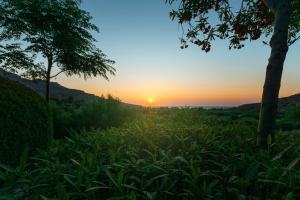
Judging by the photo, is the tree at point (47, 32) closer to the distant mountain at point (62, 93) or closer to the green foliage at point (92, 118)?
the distant mountain at point (62, 93)

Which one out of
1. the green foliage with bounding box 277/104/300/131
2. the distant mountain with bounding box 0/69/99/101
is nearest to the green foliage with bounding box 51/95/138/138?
the green foliage with bounding box 277/104/300/131

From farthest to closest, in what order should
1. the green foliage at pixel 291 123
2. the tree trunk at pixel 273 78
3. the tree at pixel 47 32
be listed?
1. the tree at pixel 47 32
2. the green foliage at pixel 291 123
3. the tree trunk at pixel 273 78

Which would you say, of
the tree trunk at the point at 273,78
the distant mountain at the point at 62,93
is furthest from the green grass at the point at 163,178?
the distant mountain at the point at 62,93

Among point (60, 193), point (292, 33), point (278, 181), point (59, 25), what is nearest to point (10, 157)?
point (60, 193)

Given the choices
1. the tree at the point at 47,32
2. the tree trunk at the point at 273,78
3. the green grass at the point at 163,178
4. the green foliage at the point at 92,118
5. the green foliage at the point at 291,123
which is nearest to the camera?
the green grass at the point at 163,178

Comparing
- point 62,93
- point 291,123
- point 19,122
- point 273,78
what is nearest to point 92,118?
point 19,122

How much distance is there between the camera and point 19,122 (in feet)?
20.1

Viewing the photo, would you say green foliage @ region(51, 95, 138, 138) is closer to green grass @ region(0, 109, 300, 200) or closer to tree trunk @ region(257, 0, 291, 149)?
green grass @ region(0, 109, 300, 200)

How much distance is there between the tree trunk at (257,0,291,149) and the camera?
17.5ft

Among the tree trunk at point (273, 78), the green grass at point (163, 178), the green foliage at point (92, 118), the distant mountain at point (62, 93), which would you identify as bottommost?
the green grass at point (163, 178)

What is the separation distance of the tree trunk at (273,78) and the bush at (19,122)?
12.5 feet

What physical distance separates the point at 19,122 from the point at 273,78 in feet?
14.1

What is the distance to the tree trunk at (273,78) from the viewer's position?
5.33 meters

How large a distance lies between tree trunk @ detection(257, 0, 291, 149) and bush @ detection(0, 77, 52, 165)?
3.81m
